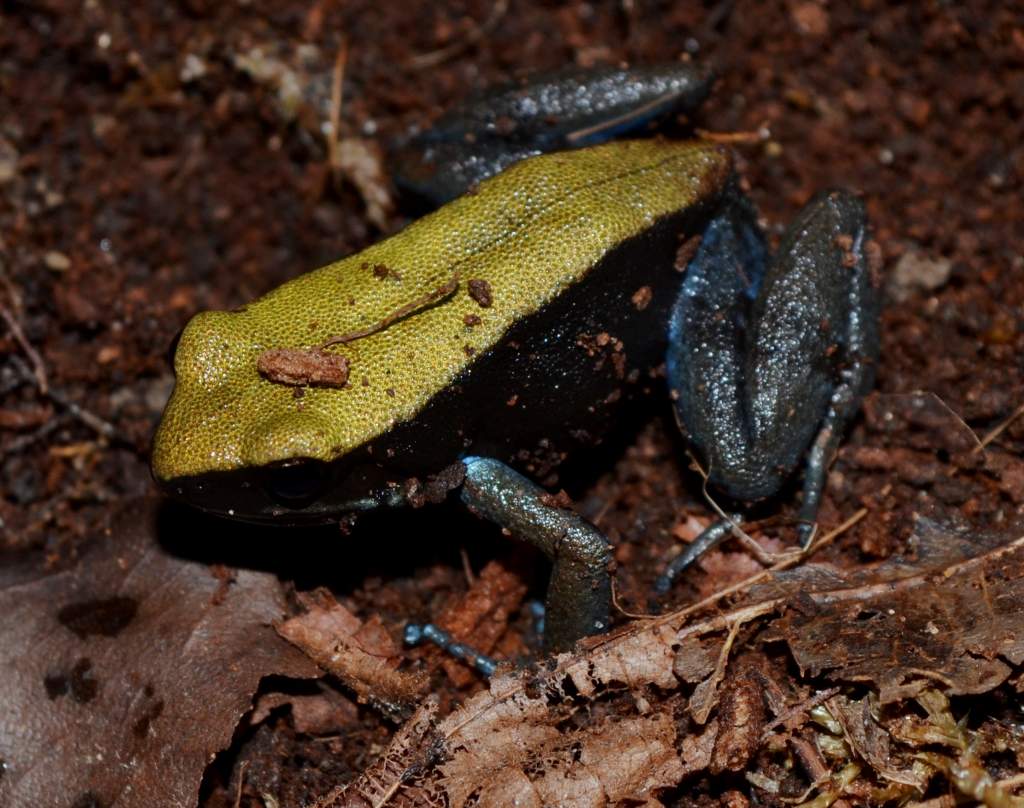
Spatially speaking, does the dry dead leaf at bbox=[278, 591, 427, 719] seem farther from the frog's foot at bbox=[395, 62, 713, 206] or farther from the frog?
the frog's foot at bbox=[395, 62, 713, 206]

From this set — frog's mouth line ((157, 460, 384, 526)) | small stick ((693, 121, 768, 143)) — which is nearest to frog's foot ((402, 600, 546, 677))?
frog's mouth line ((157, 460, 384, 526))

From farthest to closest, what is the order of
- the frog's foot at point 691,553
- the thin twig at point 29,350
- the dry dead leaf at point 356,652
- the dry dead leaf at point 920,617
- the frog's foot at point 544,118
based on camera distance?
1. the thin twig at point 29,350
2. the frog's foot at point 544,118
3. the frog's foot at point 691,553
4. the dry dead leaf at point 356,652
5. the dry dead leaf at point 920,617

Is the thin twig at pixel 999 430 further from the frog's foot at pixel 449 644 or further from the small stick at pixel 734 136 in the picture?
the frog's foot at pixel 449 644

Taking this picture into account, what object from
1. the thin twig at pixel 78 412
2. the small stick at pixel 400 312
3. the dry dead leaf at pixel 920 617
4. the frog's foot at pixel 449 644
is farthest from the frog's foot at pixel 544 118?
the dry dead leaf at pixel 920 617

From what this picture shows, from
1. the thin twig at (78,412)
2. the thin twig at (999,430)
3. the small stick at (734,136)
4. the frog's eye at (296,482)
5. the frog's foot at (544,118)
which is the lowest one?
the thin twig at (999,430)

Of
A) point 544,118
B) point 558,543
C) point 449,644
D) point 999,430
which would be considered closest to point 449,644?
point 449,644

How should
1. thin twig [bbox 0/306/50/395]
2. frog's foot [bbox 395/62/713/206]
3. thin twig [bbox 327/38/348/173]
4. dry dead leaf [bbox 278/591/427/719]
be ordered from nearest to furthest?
1. dry dead leaf [bbox 278/591/427/719]
2. frog's foot [bbox 395/62/713/206]
3. thin twig [bbox 0/306/50/395]
4. thin twig [bbox 327/38/348/173]

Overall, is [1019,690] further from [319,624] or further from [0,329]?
[0,329]
